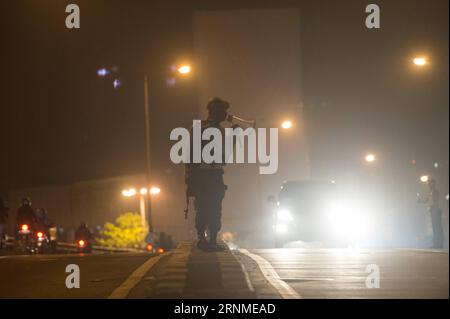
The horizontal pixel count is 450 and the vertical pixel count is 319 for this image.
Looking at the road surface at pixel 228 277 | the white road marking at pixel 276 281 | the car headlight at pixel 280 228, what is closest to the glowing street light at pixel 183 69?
the car headlight at pixel 280 228

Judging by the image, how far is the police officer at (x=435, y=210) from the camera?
2341 cm

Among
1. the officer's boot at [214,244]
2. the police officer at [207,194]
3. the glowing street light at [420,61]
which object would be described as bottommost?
the officer's boot at [214,244]

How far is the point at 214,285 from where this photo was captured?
28.9 ft

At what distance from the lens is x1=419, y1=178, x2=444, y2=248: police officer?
922 inches

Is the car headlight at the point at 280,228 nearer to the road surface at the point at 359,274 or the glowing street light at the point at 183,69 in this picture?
the road surface at the point at 359,274

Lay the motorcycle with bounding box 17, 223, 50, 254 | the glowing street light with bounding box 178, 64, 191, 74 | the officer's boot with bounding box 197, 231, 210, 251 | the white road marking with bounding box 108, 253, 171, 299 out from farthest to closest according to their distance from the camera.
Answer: the glowing street light with bounding box 178, 64, 191, 74, the motorcycle with bounding box 17, 223, 50, 254, the officer's boot with bounding box 197, 231, 210, 251, the white road marking with bounding box 108, 253, 171, 299

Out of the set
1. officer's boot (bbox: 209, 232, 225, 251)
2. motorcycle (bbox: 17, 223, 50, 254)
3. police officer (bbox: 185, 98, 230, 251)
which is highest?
police officer (bbox: 185, 98, 230, 251)

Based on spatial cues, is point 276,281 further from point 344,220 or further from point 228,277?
point 344,220

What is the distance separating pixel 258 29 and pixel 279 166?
17.4 m

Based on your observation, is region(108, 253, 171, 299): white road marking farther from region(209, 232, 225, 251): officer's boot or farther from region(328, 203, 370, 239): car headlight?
region(328, 203, 370, 239): car headlight

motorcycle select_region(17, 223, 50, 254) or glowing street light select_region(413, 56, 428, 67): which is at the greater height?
glowing street light select_region(413, 56, 428, 67)

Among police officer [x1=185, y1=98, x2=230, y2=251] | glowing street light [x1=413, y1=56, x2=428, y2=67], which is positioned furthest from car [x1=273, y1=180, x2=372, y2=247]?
police officer [x1=185, y1=98, x2=230, y2=251]
